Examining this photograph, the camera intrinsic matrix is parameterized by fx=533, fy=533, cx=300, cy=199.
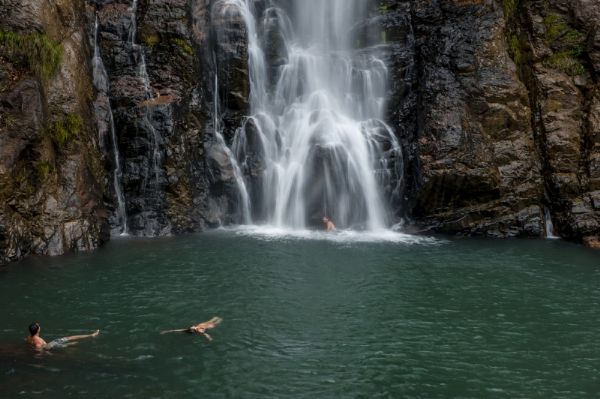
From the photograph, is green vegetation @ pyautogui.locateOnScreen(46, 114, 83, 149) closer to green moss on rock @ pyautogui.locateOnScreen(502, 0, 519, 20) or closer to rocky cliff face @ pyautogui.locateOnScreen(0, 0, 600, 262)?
rocky cliff face @ pyautogui.locateOnScreen(0, 0, 600, 262)

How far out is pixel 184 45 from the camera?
25188mm

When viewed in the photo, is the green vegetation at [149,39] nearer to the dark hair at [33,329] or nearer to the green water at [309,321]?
the green water at [309,321]

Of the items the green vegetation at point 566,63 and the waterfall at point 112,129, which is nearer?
the waterfall at point 112,129

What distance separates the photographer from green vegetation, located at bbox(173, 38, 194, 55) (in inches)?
987

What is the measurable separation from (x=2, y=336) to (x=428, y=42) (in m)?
22.2

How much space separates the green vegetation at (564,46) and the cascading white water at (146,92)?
1834 centimetres

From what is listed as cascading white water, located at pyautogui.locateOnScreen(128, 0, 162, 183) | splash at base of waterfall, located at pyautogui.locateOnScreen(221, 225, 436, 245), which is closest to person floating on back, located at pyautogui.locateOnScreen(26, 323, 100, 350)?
splash at base of waterfall, located at pyautogui.locateOnScreen(221, 225, 436, 245)

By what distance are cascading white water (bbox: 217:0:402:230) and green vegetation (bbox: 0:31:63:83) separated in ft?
29.3

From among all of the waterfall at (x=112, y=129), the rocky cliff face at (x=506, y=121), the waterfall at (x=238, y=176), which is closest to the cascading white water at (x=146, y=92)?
the waterfall at (x=112, y=129)

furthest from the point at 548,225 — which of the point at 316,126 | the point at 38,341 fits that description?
the point at 38,341

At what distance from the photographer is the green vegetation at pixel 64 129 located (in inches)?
781

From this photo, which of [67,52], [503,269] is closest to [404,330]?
[503,269]

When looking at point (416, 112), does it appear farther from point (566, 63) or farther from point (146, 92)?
point (146, 92)

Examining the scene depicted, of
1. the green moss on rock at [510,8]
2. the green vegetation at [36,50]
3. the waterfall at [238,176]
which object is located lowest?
the waterfall at [238,176]
